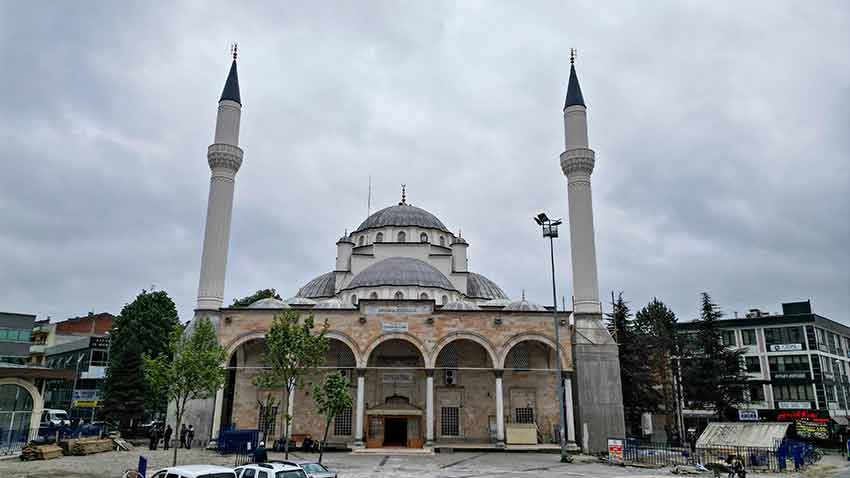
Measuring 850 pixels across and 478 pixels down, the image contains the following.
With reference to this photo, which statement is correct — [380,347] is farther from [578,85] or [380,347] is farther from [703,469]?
[578,85]

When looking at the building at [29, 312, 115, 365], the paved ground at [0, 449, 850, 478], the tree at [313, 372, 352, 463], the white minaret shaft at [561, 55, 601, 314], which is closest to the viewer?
the paved ground at [0, 449, 850, 478]

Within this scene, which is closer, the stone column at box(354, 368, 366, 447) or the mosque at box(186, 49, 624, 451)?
the stone column at box(354, 368, 366, 447)

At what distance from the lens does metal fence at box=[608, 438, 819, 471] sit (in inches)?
766

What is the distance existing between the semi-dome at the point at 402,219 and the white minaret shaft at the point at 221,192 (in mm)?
9701

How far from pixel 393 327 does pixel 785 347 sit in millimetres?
25693

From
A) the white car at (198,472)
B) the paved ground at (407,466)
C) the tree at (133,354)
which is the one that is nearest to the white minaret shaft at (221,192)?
the tree at (133,354)

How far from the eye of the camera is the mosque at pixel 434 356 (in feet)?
80.8

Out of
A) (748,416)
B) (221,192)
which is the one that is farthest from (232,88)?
(748,416)

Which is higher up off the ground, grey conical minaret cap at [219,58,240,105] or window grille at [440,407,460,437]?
grey conical minaret cap at [219,58,240,105]

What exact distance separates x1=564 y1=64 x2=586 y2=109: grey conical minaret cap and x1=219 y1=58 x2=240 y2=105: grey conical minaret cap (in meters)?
16.3

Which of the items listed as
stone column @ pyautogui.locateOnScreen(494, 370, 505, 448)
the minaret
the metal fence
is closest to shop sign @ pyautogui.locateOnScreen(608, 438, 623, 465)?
the metal fence

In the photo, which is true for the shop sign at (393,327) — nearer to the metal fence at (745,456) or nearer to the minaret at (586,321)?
the minaret at (586,321)

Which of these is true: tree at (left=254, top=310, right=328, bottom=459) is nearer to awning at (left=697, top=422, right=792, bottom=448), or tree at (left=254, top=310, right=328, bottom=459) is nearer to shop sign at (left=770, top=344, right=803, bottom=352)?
awning at (left=697, top=422, right=792, bottom=448)

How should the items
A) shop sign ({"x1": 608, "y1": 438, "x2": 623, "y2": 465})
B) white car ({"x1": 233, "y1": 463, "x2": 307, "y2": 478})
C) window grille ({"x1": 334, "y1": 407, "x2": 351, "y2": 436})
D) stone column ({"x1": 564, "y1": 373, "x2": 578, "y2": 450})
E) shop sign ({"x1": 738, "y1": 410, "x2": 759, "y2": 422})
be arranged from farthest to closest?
1. shop sign ({"x1": 738, "y1": 410, "x2": 759, "y2": 422})
2. window grille ({"x1": 334, "y1": 407, "x2": 351, "y2": 436})
3. stone column ({"x1": 564, "y1": 373, "x2": 578, "y2": 450})
4. shop sign ({"x1": 608, "y1": 438, "x2": 623, "y2": 465})
5. white car ({"x1": 233, "y1": 463, "x2": 307, "y2": 478})
